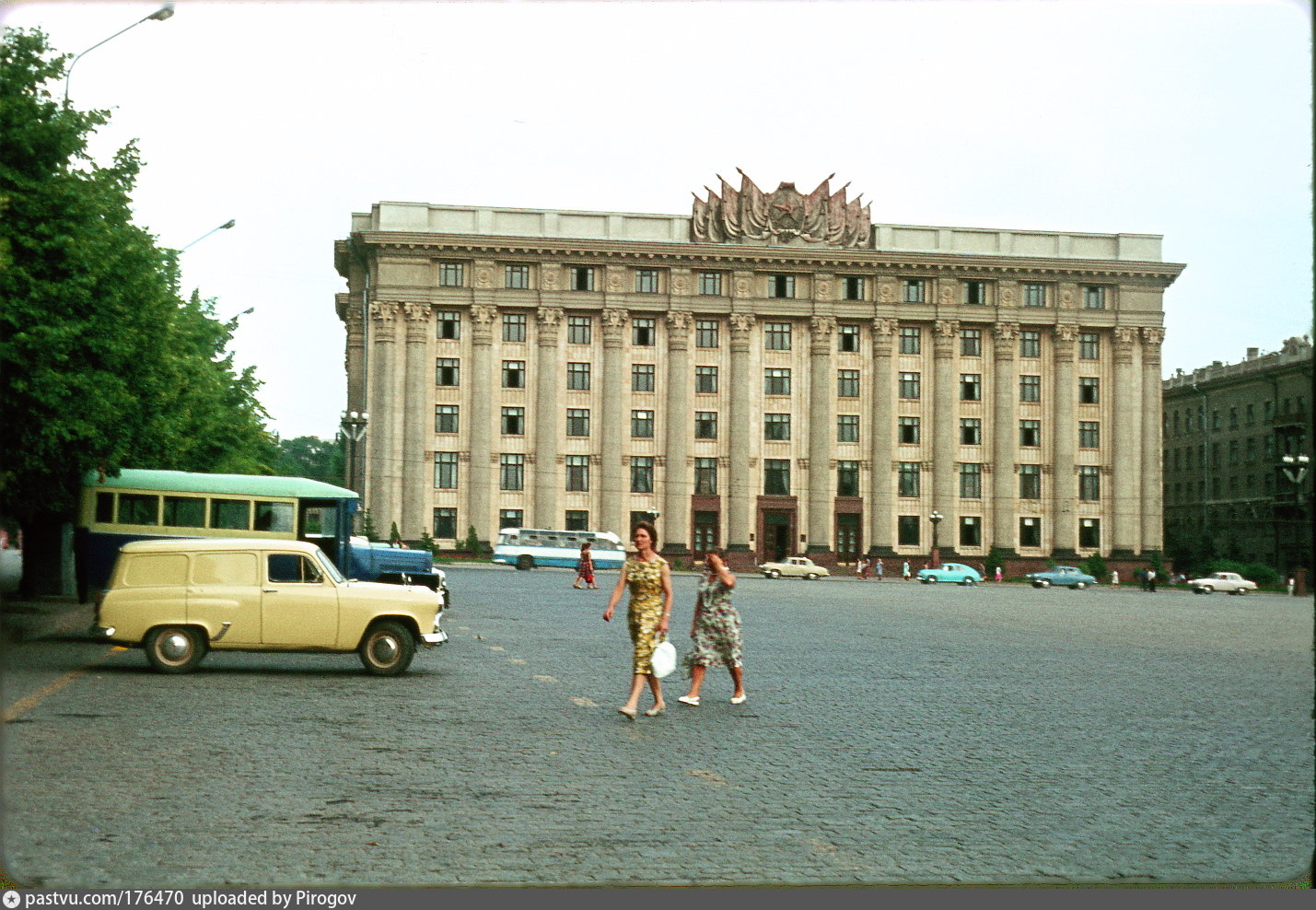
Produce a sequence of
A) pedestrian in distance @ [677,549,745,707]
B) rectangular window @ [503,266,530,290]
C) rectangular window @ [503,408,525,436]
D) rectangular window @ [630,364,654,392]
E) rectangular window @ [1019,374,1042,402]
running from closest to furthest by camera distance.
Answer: pedestrian in distance @ [677,549,745,707], rectangular window @ [503,408,525,436], rectangular window @ [503,266,530,290], rectangular window @ [630,364,654,392], rectangular window @ [1019,374,1042,402]

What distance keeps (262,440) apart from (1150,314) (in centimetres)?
5679

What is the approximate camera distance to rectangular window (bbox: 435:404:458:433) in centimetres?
8738

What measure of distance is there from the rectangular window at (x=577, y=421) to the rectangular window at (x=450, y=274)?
10.2 meters

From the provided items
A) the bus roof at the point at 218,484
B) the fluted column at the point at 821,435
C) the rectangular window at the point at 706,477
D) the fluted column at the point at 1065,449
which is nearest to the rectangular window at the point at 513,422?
the rectangular window at the point at 706,477

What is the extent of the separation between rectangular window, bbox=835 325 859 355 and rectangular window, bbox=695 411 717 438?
913 centimetres

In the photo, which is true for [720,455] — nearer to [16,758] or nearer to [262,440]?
[262,440]

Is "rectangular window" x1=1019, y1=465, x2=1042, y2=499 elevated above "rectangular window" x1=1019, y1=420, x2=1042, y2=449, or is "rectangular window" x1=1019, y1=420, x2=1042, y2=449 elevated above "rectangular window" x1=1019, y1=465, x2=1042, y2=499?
"rectangular window" x1=1019, y1=420, x2=1042, y2=449

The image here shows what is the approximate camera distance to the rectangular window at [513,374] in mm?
88625

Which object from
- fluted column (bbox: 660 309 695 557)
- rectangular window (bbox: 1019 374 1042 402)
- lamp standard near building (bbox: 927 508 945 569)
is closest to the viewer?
lamp standard near building (bbox: 927 508 945 569)

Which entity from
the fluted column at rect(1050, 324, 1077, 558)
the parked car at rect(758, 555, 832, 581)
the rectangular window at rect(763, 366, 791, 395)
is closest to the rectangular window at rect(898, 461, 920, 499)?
the rectangular window at rect(763, 366, 791, 395)

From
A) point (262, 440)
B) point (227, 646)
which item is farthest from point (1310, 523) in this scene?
point (262, 440)

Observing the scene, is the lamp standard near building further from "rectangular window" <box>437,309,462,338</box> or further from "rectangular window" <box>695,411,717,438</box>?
"rectangular window" <box>437,309,462,338</box>

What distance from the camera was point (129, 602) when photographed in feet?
53.3

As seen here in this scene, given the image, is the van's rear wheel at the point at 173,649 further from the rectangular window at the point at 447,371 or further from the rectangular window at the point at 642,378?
the rectangular window at the point at 642,378
